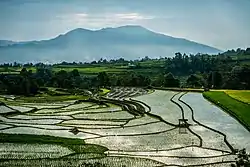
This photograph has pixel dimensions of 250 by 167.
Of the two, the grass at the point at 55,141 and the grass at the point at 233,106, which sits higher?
the grass at the point at 233,106

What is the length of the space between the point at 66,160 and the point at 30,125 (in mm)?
9382

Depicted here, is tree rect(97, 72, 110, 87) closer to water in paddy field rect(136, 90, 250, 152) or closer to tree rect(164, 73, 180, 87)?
tree rect(164, 73, 180, 87)

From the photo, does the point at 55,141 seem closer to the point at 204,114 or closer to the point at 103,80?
the point at 204,114

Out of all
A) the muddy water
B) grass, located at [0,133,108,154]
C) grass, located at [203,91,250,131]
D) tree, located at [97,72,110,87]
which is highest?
tree, located at [97,72,110,87]

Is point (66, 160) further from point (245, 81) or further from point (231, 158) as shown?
point (245, 81)

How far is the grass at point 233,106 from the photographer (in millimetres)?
28109

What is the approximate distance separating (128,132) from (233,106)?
11.8m

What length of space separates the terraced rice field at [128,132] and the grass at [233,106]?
0.56 metres

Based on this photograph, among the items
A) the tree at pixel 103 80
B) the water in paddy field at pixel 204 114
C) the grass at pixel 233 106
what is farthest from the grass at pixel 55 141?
the tree at pixel 103 80

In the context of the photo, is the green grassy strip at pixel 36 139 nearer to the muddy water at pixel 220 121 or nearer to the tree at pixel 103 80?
the muddy water at pixel 220 121

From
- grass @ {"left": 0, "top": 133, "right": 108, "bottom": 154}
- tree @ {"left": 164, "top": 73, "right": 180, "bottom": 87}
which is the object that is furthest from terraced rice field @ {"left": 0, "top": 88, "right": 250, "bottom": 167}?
tree @ {"left": 164, "top": 73, "right": 180, "bottom": 87}

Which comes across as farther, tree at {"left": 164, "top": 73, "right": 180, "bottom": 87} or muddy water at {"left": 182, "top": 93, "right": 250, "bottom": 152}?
tree at {"left": 164, "top": 73, "right": 180, "bottom": 87}

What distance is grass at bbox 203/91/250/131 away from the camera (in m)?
28.1

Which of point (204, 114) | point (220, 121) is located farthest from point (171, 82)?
point (220, 121)
